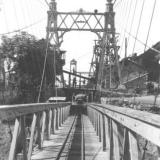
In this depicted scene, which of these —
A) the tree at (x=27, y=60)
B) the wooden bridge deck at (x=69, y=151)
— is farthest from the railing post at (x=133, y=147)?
the tree at (x=27, y=60)

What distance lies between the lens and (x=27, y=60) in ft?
165

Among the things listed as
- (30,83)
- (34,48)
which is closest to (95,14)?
(34,48)

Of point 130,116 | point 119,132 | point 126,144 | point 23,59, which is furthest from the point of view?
point 23,59

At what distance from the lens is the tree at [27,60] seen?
48344 millimetres

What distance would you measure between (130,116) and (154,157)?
4686mm

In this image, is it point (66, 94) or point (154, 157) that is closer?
point (154, 157)

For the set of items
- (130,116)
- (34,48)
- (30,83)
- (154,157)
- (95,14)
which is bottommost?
(154,157)

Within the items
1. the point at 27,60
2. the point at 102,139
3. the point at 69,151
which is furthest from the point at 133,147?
the point at 27,60

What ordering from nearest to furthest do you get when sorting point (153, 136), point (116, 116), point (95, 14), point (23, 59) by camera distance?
point (153, 136) < point (116, 116) < point (23, 59) < point (95, 14)

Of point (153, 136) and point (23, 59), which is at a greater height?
point (23, 59)

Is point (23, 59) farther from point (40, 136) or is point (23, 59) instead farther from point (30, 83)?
point (40, 136)

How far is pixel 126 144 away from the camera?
6.25 metres

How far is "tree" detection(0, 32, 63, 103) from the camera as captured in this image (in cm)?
4834

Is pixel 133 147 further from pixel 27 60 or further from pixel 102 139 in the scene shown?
pixel 27 60
